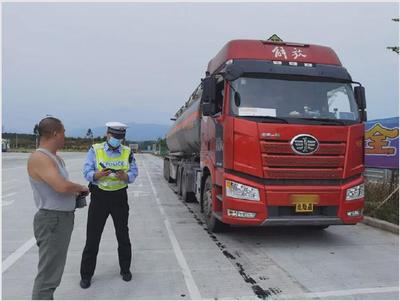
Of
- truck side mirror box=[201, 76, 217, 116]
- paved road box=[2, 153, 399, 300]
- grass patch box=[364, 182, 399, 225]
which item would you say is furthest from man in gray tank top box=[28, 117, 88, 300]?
grass patch box=[364, 182, 399, 225]

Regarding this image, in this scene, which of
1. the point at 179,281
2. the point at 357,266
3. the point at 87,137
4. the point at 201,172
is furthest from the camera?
the point at 87,137

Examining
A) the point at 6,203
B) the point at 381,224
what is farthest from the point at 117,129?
the point at 6,203

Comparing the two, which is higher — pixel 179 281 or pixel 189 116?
pixel 189 116

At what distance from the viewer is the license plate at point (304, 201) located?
6.55m

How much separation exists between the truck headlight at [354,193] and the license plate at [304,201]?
0.52 meters

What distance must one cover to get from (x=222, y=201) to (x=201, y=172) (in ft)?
6.13

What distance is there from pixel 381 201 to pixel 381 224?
4.61 feet

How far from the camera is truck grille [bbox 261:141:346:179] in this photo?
645 cm

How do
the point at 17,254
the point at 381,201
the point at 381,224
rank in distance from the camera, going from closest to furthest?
the point at 17,254, the point at 381,224, the point at 381,201

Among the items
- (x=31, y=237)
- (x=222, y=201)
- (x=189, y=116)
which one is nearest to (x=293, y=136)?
(x=222, y=201)

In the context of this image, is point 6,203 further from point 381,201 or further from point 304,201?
point 381,201

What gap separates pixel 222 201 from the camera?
6859 mm

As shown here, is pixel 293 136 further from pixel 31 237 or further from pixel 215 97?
pixel 31 237

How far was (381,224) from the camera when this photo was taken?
332 inches
